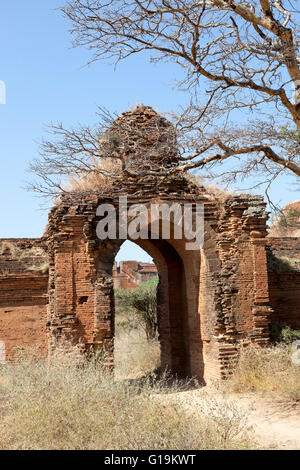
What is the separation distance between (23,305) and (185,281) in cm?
411

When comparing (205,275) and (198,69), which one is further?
(205,275)

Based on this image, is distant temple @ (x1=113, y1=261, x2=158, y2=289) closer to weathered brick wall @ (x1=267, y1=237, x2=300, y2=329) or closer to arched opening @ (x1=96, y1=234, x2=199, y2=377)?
arched opening @ (x1=96, y1=234, x2=199, y2=377)

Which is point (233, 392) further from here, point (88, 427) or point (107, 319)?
point (88, 427)

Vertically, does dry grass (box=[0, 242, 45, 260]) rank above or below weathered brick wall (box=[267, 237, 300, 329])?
above

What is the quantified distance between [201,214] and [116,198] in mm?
1962

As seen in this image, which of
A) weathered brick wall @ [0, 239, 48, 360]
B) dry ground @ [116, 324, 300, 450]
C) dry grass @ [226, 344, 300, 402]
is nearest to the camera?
dry ground @ [116, 324, 300, 450]

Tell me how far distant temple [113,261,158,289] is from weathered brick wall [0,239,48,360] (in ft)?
60.4

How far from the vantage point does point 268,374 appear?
10086 millimetres

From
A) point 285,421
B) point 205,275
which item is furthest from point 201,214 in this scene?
point 285,421

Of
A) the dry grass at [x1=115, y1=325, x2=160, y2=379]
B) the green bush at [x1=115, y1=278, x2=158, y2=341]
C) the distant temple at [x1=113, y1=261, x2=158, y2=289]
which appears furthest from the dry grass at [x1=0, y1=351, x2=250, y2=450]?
the distant temple at [x1=113, y1=261, x2=158, y2=289]

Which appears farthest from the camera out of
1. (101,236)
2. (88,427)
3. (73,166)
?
(101,236)

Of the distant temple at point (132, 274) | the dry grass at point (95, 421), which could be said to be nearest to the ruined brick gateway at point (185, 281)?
the dry grass at point (95, 421)

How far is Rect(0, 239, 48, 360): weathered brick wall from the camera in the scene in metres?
12.4

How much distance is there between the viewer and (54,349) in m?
10.8
